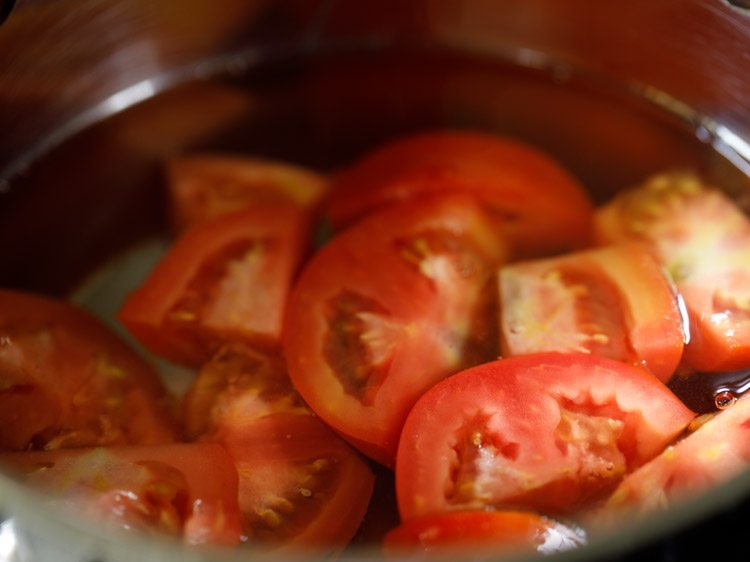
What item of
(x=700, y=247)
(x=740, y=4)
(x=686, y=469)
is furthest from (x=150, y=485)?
(x=740, y=4)

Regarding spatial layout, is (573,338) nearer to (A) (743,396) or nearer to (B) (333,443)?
(A) (743,396)

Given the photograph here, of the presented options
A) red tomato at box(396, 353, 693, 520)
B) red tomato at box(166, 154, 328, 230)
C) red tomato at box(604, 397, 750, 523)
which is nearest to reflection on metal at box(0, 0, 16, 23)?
red tomato at box(166, 154, 328, 230)

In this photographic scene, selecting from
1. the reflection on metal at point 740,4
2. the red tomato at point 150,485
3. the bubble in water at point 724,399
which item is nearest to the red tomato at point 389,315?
the red tomato at point 150,485

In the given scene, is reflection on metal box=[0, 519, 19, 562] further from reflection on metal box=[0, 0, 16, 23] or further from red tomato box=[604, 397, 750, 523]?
reflection on metal box=[0, 0, 16, 23]

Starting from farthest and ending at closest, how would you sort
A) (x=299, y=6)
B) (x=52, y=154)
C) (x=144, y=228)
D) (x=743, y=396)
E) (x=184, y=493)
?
(x=299, y=6), (x=52, y=154), (x=144, y=228), (x=743, y=396), (x=184, y=493)

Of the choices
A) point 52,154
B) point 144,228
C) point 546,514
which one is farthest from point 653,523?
point 52,154

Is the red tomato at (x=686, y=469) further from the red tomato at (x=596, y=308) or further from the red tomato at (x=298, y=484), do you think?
the red tomato at (x=298, y=484)
